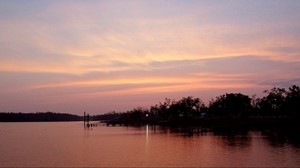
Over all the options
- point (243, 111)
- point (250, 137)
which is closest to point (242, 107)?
point (243, 111)

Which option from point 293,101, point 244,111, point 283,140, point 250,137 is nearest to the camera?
point 283,140

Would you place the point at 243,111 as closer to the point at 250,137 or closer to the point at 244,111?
the point at 244,111

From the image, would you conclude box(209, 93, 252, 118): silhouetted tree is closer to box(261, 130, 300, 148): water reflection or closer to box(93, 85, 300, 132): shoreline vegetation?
box(93, 85, 300, 132): shoreline vegetation

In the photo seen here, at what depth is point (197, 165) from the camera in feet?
131

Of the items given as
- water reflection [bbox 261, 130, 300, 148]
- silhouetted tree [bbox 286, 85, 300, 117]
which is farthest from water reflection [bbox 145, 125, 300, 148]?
silhouetted tree [bbox 286, 85, 300, 117]

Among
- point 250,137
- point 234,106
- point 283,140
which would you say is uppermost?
point 234,106

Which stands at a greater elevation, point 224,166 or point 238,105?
point 238,105

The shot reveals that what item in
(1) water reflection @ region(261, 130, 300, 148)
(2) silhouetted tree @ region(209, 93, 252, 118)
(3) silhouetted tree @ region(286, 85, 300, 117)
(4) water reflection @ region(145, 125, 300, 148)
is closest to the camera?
(1) water reflection @ region(261, 130, 300, 148)

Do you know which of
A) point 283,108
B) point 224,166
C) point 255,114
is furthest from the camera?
point 255,114

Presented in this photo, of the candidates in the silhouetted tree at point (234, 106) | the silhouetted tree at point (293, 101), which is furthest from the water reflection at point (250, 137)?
the silhouetted tree at point (234, 106)

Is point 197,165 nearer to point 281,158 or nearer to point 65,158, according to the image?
point 281,158

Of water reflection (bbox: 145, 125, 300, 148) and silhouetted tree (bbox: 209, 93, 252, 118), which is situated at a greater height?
silhouetted tree (bbox: 209, 93, 252, 118)

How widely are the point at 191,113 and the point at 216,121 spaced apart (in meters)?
40.5

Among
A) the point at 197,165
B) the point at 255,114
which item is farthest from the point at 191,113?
the point at 197,165
